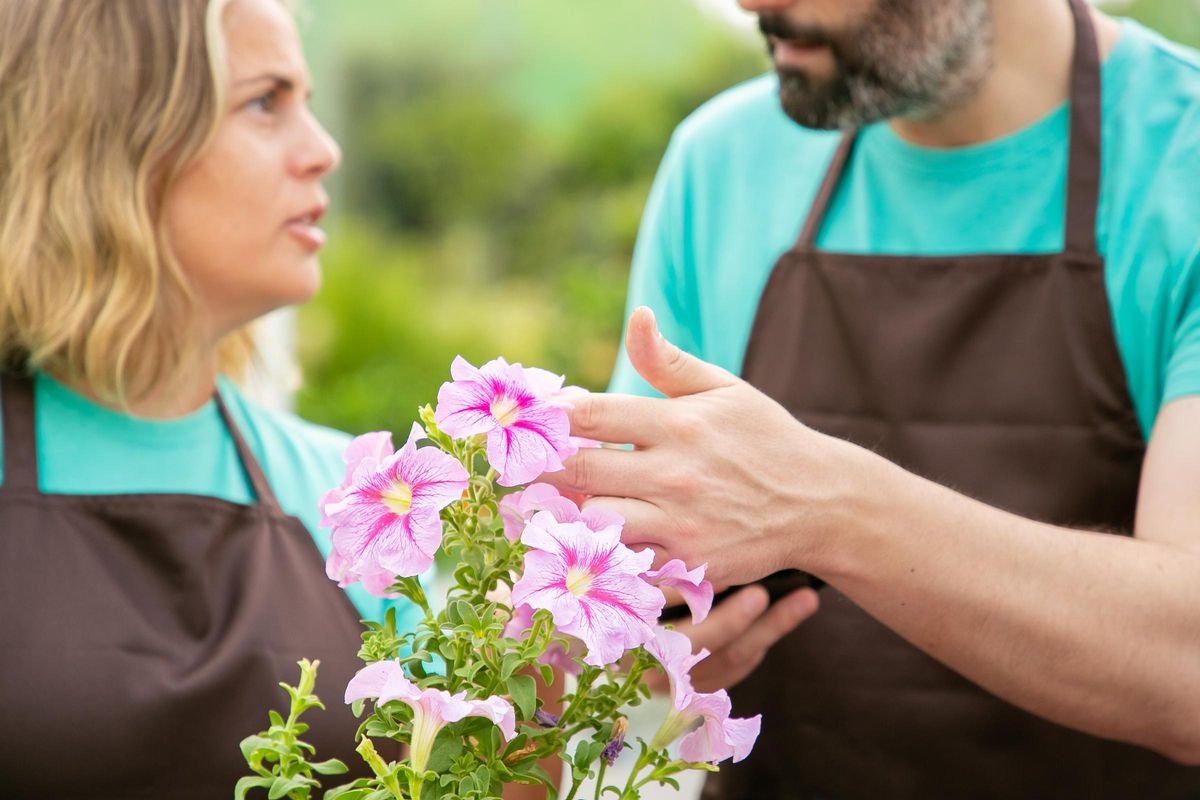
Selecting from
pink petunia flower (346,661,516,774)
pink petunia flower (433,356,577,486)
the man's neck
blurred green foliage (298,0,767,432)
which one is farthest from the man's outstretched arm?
blurred green foliage (298,0,767,432)

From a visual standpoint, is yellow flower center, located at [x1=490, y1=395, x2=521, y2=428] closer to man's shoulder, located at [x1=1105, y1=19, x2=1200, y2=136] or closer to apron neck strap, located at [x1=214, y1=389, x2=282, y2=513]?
apron neck strap, located at [x1=214, y1=389, x2=282, y2=513]

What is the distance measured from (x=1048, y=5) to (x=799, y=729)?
3.78 feet

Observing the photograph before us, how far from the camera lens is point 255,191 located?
1.93 m

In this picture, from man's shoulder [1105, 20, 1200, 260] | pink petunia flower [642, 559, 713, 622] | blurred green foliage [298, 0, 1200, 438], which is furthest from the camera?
blurred green foliage [298, 0, 1200, 438]

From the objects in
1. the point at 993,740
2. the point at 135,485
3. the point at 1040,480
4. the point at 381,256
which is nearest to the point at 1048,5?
the point at 1040,480

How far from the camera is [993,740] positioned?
1755mm

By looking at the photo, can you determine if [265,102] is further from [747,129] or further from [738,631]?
[738,631]

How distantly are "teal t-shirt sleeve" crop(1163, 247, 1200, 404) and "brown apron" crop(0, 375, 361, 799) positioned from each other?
119cm

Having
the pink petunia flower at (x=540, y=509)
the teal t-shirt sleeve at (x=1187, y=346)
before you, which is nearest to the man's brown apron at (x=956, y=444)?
the teal t-shirt sleeve at (x=1187, y=346)

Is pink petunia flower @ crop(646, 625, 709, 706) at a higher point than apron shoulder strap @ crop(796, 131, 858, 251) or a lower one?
lower

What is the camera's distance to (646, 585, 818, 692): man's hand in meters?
1.52

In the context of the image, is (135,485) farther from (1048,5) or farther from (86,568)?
(1048,5)

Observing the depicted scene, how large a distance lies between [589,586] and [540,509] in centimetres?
9

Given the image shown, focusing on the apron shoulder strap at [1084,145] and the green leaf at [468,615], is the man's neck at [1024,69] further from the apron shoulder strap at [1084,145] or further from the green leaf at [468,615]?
the green leaf at [468,615]
